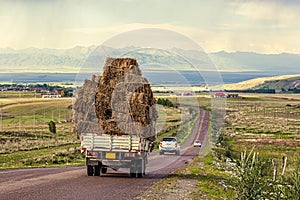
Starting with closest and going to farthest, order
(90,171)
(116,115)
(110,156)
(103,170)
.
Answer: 1. (116,115)
2. (110,156)
3. (90,171)
4. (103,170)

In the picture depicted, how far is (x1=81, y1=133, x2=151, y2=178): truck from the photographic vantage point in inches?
835

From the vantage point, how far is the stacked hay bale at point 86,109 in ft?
70.8

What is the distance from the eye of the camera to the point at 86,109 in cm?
2183

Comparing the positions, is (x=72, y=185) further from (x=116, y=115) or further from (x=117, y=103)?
(x=117, y=103)

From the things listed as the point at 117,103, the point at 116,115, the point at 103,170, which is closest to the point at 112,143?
the point at 116,115

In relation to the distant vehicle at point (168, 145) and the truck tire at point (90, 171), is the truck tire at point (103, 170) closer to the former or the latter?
the truck tire at point (90, 171)

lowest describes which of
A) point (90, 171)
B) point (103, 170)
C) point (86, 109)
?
point (103, 170)

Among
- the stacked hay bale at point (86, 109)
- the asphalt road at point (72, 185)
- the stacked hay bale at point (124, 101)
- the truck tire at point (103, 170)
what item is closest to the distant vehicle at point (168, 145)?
the asphalt road at point (72, 185)

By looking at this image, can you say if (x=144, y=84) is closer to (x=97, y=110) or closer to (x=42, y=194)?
(x=97, y=110)

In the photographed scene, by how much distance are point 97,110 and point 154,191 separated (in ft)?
15.0

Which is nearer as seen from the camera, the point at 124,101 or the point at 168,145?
the point at 124,101

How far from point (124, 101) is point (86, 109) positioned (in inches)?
64.9

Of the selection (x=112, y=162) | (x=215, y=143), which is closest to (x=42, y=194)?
(x=112, y=162)

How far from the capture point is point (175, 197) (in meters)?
17.7
